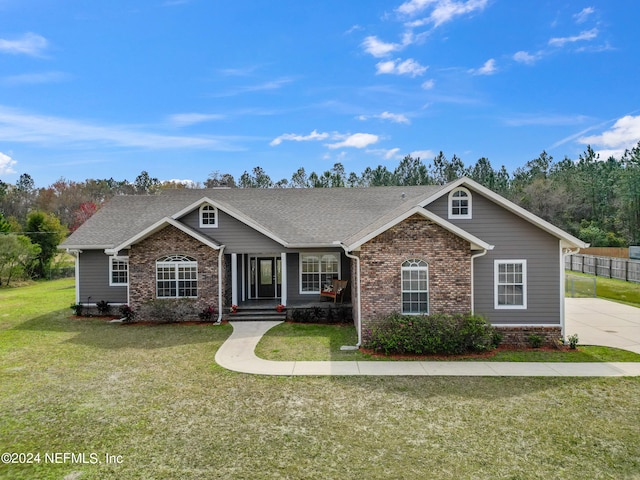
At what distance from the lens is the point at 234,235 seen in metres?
16.3

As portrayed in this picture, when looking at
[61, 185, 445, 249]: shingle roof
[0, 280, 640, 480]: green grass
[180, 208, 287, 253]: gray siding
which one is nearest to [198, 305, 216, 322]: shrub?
[180, 208, 287, 253]: gray siding

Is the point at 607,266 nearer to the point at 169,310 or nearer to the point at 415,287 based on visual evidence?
the point at 415,287

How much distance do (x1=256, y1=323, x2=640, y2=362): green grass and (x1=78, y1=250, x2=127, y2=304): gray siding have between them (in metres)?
8.47

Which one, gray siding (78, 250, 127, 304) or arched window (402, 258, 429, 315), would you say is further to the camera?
gray siding (78, 250, 127, 304)

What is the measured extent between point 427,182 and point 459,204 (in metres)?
65.2

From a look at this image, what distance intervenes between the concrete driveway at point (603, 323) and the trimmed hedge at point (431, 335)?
13.3 ft

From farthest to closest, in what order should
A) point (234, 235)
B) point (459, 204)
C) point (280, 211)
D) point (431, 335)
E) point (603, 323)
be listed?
point (280, 211)
point (234, 235)
point (603, 323)
point (459, 204)
point (431, 335)

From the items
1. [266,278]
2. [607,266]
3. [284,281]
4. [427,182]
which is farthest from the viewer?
[427,182]

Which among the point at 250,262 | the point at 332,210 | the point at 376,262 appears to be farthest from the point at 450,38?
the point at 250,262

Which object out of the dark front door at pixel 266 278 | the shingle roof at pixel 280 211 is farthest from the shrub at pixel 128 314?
the dark front door at pixel 266 278

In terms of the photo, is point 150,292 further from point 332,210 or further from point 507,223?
point 507,223

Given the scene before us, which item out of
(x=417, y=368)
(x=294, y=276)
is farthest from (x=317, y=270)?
(x=417, y=368)

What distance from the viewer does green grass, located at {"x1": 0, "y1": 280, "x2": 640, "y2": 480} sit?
5.59 m

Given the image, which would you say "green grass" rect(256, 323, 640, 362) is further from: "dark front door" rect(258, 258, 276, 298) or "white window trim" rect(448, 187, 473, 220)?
"dark front door" rect(258, 258, 276, 298)
